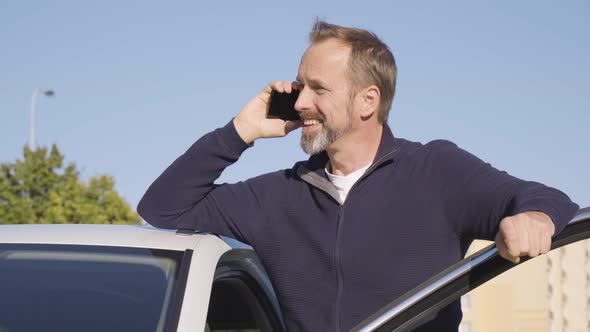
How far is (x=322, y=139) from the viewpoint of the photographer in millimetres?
3209

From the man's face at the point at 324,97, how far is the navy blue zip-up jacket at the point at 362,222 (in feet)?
0.42

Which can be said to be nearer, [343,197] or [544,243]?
[544,243]

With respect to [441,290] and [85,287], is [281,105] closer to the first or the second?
[85,287]

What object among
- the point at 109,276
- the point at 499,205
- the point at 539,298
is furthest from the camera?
the point at 109,276

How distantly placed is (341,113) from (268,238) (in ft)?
1.72

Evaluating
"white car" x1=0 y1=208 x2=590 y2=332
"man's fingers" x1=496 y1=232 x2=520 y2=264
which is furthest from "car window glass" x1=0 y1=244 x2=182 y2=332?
"man's fingers" x1=496 y1=232 x2=520 y2=264

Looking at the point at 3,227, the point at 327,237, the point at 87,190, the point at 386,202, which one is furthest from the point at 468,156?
the point at 87,190

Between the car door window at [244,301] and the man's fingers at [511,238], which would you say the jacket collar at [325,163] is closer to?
the car door window at [244,301]

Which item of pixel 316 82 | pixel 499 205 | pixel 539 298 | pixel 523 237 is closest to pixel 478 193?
pixel 499 205

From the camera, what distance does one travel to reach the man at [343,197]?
2.79 m

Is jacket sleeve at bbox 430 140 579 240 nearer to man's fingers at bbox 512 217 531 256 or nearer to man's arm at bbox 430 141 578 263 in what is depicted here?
man's arm at bbox 430 141 578 263

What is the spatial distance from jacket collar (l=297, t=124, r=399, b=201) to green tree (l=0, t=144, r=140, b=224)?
70.7 feet

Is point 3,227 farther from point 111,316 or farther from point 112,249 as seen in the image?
point 111,316

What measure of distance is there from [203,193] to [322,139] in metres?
0.52
